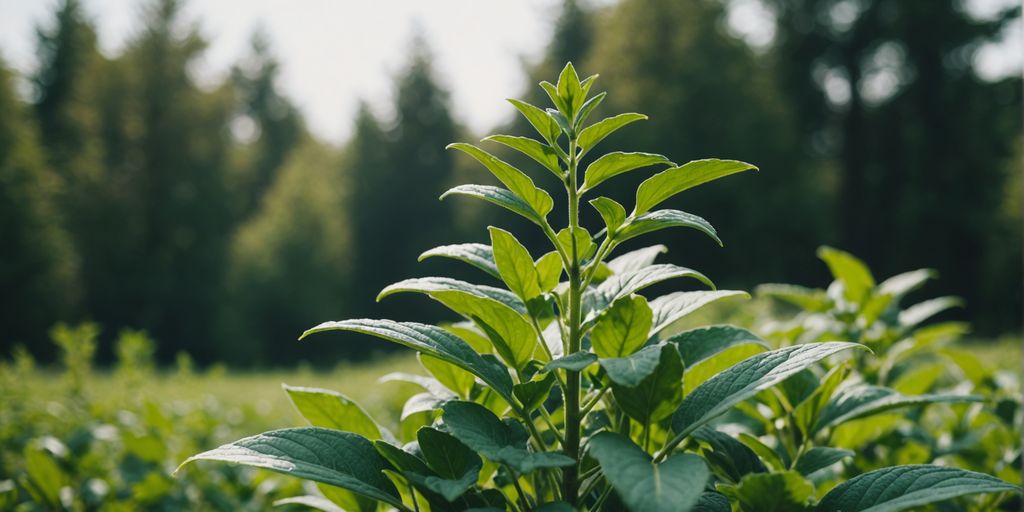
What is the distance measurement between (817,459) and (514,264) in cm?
65

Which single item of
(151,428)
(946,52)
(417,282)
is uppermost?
(946,52)

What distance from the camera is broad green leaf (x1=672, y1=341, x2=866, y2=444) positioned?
835 millimetres

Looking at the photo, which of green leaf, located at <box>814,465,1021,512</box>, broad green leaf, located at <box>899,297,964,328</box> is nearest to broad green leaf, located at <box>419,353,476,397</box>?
green leaf, located at <box>814,465,1021,512</box>

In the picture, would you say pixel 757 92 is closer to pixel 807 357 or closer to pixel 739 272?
pixel 739 272

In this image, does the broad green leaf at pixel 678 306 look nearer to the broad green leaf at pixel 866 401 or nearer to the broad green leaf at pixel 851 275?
the broad green leaf at pixel 866 401

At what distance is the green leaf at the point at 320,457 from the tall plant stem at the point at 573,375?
247mm

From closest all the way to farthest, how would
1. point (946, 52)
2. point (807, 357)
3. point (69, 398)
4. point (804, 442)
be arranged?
point (807, 357) → point (804, 442) → point (69, 398) → point (946, 52)

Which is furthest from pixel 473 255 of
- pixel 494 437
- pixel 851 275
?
pixel 851 275

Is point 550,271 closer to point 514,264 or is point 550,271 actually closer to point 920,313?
point 514,264

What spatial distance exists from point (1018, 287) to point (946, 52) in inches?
410

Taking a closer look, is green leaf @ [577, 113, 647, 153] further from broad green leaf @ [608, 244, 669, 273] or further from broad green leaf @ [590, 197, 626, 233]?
broad green leaf @ [608, 244, 669, 273]

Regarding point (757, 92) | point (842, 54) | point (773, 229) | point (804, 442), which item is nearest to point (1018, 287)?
point (773, 229)

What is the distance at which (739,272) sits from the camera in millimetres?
21797

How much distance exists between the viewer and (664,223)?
3.10 ft
